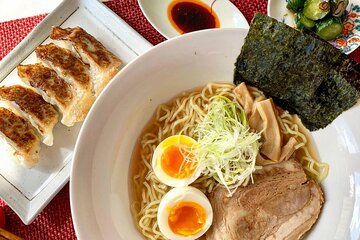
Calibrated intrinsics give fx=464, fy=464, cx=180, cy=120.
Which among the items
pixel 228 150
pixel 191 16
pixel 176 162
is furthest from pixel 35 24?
pixel 228 150

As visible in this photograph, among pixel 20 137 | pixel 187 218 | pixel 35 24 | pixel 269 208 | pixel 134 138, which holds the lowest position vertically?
pixel 269 208

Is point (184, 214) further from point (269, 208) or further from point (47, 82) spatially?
point (47, 82)

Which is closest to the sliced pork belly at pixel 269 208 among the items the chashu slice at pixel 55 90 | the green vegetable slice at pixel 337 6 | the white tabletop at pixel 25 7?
the chashu slice at pixel 55 90

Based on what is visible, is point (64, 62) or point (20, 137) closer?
point (20, 137)

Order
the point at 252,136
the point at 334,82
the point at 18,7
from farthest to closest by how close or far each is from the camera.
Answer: the point at 18,7
the point at 252,136
the point at 334,82

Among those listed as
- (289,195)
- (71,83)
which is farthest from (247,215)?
(71,83)

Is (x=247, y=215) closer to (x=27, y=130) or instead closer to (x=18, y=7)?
(x=27, y=130)

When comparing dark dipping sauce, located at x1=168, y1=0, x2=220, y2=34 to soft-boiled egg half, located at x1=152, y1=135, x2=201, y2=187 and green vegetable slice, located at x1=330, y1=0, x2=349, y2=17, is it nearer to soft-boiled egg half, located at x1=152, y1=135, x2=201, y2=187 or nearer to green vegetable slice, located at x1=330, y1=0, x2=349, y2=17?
green vegetable slice, located at x1=330, y1=0, x2=349, y2=17

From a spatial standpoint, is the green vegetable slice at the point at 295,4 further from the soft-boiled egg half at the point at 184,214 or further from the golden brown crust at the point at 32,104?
the golden brown crust at the point at 32,104
